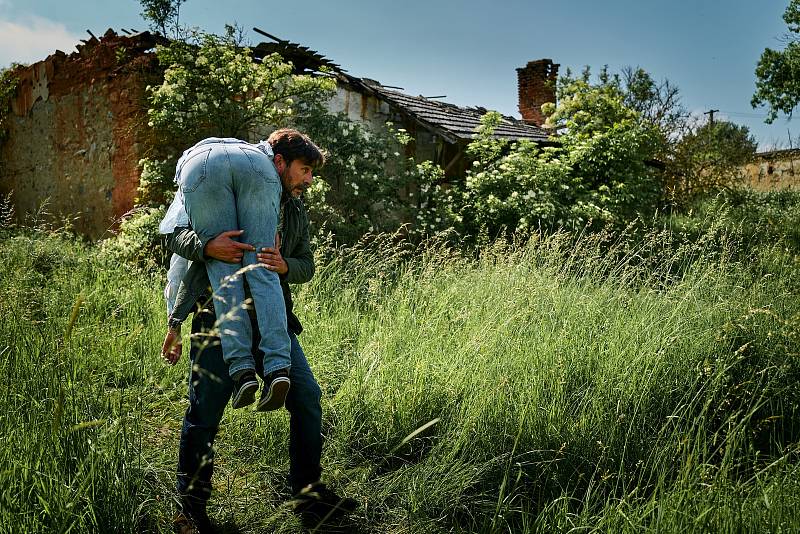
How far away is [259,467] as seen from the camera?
3.27 meters

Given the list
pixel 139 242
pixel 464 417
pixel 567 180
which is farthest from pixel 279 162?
pixel 567 180

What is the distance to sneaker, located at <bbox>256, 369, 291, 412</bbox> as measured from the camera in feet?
7.66

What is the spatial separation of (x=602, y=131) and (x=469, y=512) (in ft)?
33.6

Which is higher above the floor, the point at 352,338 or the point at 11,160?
the point at 11,160

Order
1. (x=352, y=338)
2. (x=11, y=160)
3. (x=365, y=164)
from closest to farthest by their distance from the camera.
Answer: (x=352, y=338) < (x=365, y=164) < (x=11, y=160)

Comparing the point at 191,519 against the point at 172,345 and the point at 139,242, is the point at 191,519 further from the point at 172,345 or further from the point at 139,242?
the point at 139,242

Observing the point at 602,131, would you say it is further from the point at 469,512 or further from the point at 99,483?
the point at 99,483

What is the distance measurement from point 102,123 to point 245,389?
7583mm

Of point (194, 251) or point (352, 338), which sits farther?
point (352, 338)

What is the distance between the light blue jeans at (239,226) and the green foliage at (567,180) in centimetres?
705

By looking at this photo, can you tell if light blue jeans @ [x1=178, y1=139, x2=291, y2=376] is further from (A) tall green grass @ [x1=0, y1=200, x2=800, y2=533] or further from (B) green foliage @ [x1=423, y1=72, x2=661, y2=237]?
(B) green foliage @ [x1=423, y1=72, x2=661, y2=237]

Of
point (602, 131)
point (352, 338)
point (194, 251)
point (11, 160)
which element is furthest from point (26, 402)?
point (602, 131)

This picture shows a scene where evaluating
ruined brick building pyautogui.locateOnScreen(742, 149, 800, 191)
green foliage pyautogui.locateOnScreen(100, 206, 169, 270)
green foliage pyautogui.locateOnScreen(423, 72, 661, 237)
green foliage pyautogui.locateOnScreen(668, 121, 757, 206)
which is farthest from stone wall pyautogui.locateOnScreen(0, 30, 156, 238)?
ruined brick building pyautogui.locateOnScreen(742, 149, 800, 191)

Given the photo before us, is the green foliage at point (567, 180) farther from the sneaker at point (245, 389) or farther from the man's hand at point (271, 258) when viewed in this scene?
the sneaker at point (245, 389)
